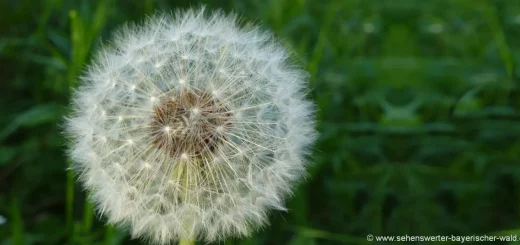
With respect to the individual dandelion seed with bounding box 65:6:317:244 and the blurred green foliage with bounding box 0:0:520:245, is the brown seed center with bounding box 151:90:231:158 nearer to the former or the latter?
the individual dandelion seed with bounding box 65:6:317:244

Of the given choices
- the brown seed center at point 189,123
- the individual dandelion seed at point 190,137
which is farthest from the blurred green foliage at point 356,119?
the brown seed center at point 189,123

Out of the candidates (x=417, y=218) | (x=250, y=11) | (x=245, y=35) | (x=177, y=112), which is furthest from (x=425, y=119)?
(x=177, y=112)

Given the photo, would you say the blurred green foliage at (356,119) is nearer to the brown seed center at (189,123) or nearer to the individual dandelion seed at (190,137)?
the individual dandelion seed at (190,137)

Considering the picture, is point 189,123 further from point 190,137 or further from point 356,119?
point 356,119

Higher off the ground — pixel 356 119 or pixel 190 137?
pixel 356 119

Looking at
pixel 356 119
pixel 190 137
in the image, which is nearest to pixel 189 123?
pixel 190 137

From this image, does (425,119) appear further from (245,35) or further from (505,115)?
(245,35)

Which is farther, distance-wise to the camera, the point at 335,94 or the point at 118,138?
the point at 335,94
